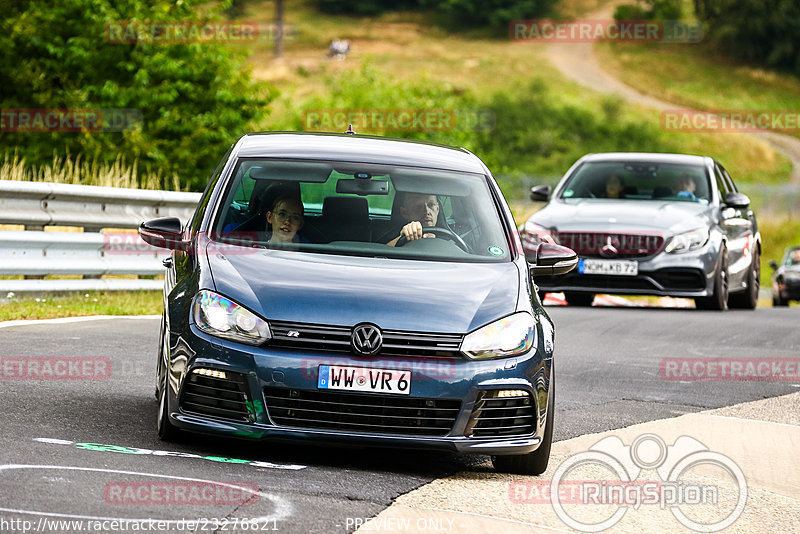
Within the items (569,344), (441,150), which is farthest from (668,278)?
(441,150)

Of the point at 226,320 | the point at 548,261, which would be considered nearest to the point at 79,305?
the point at 548,261

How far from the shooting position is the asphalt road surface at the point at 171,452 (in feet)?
17.1

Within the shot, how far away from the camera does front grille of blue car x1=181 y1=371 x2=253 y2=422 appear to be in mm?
6199

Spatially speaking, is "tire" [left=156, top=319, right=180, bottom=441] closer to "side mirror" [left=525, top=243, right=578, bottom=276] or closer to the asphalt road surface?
the asphalt road surface

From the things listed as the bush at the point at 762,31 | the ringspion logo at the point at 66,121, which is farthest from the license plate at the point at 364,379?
the bush at the point at 762,31

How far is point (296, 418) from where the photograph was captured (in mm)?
6211

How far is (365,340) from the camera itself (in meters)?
Result: 6.16

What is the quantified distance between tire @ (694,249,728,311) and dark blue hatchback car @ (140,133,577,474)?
9.17 m

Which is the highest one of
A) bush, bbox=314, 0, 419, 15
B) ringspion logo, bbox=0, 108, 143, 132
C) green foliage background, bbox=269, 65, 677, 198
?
ringspion logo, bbox=0, 108, 143, 132

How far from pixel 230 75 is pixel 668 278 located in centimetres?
2049

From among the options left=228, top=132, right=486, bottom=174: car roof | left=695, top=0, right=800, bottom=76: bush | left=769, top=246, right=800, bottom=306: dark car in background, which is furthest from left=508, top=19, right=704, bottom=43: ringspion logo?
left=228, top=132, right=486, bottom=174: car roof

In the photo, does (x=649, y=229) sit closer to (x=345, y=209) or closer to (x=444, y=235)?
(x=444, y=235)

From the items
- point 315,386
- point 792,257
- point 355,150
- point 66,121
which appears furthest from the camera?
point 66,121

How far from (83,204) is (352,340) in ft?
26.4
